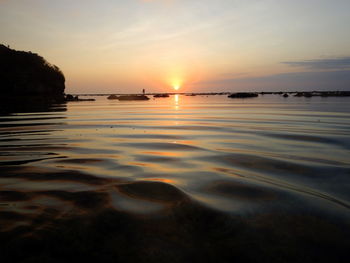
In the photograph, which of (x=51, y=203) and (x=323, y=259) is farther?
(x=51, y=203)

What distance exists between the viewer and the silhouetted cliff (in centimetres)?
6412

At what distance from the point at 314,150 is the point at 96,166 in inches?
236

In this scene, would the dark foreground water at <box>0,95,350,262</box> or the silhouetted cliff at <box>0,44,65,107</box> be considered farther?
the silhouetted cliff at <box>0,44,65,107</box>

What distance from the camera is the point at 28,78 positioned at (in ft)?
231

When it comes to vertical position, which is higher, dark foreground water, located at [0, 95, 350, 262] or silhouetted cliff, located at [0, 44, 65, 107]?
silhouetted cliff, located at [0, 44, 65, 107]

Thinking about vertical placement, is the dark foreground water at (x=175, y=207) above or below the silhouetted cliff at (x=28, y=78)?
below

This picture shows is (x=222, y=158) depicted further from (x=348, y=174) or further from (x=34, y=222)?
(x=34, y=222)

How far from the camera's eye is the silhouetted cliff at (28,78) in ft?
210

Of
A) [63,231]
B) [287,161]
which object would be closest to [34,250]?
[63,231]

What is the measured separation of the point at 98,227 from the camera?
2.89 meters

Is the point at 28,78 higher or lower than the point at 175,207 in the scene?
higher

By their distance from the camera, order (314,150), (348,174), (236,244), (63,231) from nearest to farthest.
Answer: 1. (236,244)
2. (63,231)
3. (348,174)
4. (314,150)

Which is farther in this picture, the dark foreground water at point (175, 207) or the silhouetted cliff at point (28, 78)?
the silhouetted cliff at point (28, 78)

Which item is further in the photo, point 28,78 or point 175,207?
point 28,78
